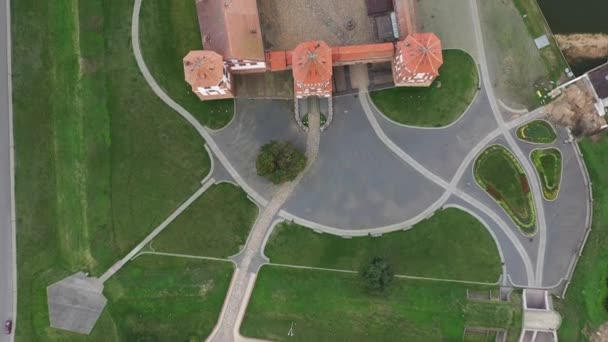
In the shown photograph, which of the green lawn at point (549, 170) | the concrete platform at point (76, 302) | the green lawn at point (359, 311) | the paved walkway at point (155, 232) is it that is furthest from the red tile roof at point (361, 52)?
the concrete platform at point (76, 302)

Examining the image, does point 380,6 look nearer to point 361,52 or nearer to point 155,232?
point 361,52

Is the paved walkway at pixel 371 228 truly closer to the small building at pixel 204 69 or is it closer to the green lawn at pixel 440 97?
the green lawn at pixel 440 97

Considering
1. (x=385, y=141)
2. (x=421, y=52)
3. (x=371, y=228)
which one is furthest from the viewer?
(x=385, y=141)

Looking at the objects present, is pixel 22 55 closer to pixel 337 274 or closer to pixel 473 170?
pixel 337 274

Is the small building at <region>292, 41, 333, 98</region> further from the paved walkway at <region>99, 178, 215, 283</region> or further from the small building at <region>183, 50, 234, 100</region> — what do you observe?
the paved walkway at <region>99, 178, 215, 283</region>

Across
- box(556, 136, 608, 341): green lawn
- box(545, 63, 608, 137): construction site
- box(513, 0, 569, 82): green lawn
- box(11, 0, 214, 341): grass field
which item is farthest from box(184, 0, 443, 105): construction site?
box(556, 136, 608, 341): green lawn

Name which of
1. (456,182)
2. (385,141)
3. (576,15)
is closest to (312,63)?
(385,141)

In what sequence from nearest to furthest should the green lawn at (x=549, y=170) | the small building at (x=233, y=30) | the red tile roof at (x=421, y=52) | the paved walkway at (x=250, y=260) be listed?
the red tile roof at (x=421, y=52) < the small building at (x=233, y=30) < the paved walkway at (x=250, y=260) < the green lawn at (x=549, y=170)
